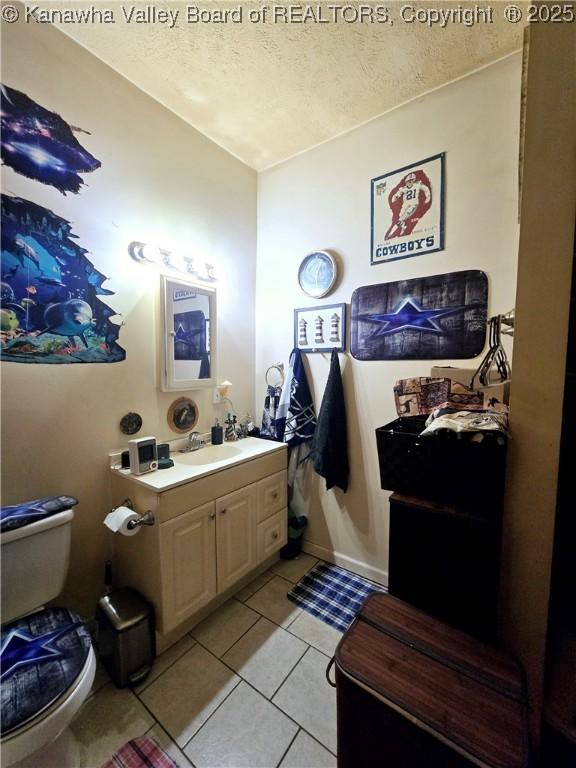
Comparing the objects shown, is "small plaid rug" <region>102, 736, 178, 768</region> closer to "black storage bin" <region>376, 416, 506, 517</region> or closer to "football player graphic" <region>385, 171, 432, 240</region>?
"black storage bin" <region>376, 416, 506, 517</region>

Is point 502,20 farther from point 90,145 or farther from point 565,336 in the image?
point 90,145

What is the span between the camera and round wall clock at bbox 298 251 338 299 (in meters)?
1.98

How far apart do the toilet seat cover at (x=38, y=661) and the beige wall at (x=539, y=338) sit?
1.39m

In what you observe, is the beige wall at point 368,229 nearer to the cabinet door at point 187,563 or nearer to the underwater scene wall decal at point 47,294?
the cabinet door at point 187,563

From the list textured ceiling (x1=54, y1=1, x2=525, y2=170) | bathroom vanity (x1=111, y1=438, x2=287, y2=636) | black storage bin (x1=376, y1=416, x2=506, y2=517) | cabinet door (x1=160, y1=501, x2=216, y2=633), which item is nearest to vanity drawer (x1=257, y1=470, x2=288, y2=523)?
bathroom vanity (x1=111, y1=438, x2=287, y2=636)

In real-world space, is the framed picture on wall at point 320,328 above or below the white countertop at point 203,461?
above

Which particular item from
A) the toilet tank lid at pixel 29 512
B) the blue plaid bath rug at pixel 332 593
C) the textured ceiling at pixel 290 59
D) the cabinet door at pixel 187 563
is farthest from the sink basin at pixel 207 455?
the textured ceiling at pixel 290 59

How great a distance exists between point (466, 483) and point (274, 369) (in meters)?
1.60

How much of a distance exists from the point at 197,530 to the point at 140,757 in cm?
74

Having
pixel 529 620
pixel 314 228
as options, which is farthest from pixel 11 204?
pixel 529 620

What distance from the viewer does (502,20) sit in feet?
4.25

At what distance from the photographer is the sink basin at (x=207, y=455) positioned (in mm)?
1809

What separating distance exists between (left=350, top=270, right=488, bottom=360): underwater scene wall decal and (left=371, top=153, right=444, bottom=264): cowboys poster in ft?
0.64

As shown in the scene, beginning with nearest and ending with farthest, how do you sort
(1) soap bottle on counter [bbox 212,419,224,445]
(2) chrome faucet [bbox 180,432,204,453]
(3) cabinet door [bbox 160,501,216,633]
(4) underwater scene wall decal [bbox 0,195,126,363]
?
(4) underwater scene wall decal [bbox 0,195,126,363], (3) cabinet door [bbox 160,501,216,633], (2) chrome faucet [bbox 180,432,204,453], (1) soap bottle on counter [bbox 212,419,224,445]
